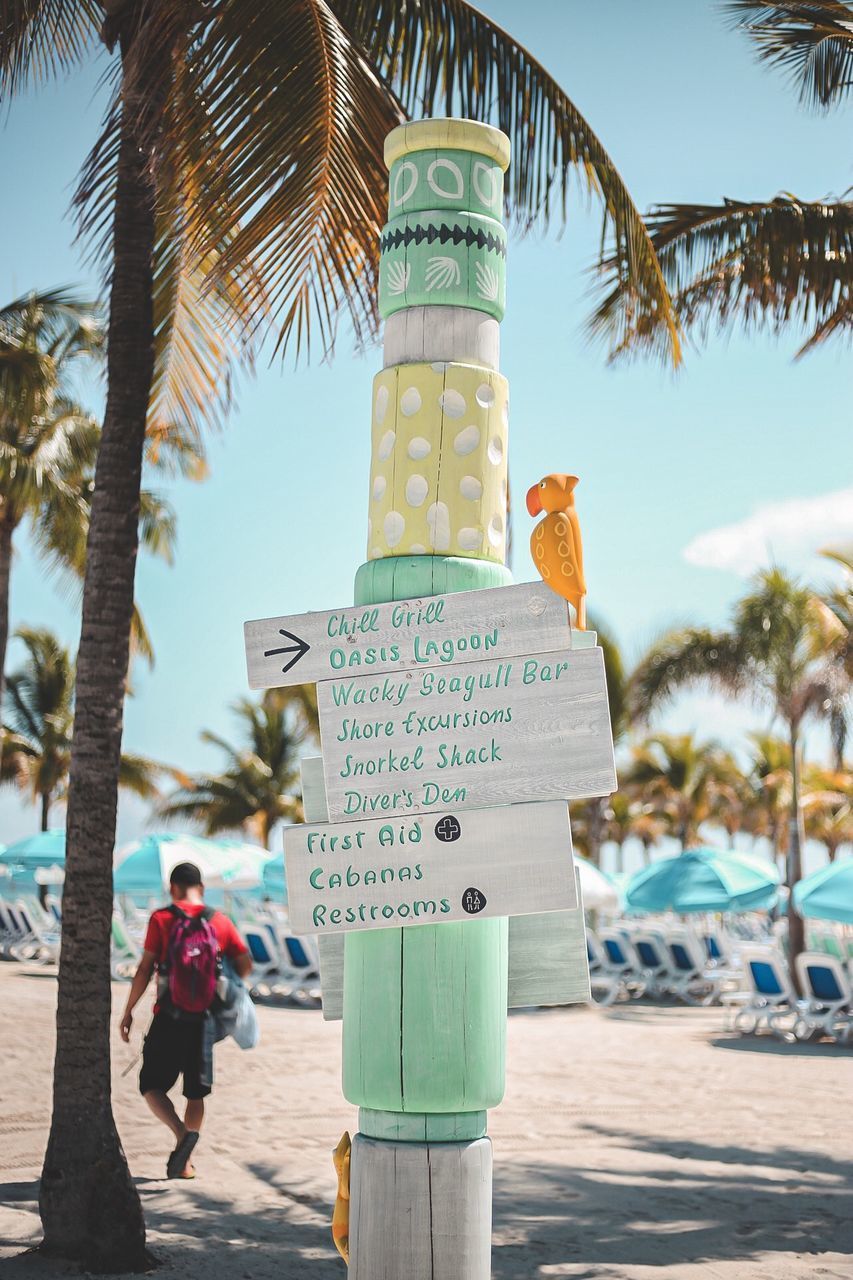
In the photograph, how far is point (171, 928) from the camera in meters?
7.04

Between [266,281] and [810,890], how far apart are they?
11.3m

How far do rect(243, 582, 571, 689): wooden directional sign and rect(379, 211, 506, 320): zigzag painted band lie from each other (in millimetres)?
881

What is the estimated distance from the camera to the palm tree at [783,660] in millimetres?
19328

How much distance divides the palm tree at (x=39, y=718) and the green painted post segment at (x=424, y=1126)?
34.3m

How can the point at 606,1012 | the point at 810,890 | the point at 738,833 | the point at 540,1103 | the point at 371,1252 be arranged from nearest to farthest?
Answer: the point at 371,1252
the point at 540,1103
the point at 810,890
the point at 606,1012
the point at 738,833

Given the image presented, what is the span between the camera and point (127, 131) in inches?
219

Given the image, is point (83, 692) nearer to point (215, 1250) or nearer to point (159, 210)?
point (159, 210)

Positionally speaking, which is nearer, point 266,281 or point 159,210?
point 266,281

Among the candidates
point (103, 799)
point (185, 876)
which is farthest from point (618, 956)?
point (103, 799)

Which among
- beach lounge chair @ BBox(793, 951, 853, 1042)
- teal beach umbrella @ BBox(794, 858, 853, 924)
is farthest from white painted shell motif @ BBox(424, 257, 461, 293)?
beach lounge chair @ BBox(793, 951, 853, 1042)

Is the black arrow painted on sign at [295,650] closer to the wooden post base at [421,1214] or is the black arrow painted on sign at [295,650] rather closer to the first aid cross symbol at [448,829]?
the first aid cross symbol at [448,829]

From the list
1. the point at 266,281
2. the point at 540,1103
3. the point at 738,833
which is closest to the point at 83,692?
the point at 266,281

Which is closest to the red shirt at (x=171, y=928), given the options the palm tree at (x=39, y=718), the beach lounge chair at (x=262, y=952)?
the beach lounge chair at (x=262, y=952)

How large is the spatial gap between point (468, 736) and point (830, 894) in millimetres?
11740
